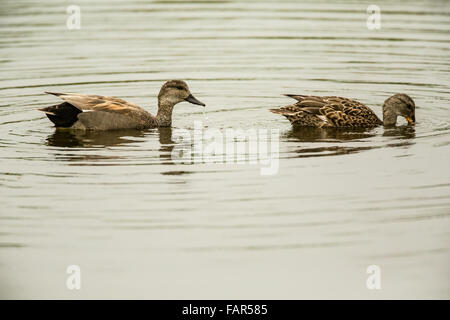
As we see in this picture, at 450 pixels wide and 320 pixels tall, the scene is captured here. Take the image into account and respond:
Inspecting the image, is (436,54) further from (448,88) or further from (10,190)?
(10,190)

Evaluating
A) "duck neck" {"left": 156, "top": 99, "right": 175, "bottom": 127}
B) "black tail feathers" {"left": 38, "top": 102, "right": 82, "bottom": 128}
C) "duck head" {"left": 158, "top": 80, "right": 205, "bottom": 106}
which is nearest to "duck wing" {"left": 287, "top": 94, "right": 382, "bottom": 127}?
"duck head" {"left": 158, "top": 80, "right": 205, "bottom": 106}

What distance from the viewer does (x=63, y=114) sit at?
496 inches

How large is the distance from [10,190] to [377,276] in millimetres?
4110

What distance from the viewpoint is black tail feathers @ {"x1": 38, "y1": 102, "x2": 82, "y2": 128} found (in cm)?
1258

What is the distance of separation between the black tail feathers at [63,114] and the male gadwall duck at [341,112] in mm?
2604

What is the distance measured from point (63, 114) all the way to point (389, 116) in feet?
14.2

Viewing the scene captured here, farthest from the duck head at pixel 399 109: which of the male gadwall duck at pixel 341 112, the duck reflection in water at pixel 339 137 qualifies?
the duck reflection in water at pixel 339 137

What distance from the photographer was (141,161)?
35.8ft

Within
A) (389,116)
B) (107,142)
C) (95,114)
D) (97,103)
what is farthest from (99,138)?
(389,116)

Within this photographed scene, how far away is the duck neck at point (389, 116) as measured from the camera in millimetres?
12797

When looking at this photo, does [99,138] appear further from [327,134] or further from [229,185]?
[229,185]

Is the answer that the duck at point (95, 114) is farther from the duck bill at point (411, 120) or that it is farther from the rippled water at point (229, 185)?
the duck bill at point (411, 120)

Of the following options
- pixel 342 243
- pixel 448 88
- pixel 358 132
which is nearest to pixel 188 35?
pixel 448 88

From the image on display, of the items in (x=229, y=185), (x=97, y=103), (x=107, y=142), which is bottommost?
(x=229, y=185)
